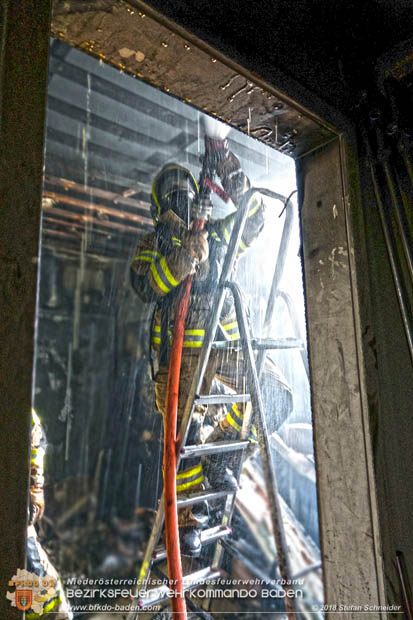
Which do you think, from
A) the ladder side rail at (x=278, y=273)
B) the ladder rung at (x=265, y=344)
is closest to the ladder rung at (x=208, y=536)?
the ladder side rail at (x=278, y=273)

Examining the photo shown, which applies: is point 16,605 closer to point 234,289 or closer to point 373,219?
point 373,219

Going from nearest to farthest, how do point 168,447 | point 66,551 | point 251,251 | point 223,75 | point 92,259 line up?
1. point 223,75
2. point 168,447
3. point 251,251
4. point 66,551
5. point 92,259

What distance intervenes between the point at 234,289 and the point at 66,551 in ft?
12.4

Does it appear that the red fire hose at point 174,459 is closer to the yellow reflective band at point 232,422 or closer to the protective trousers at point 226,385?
the protective trousers at point 226,385

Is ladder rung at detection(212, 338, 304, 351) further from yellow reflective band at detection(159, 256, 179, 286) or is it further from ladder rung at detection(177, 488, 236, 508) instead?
ladder rung at detection(177, 488, 236, 508)

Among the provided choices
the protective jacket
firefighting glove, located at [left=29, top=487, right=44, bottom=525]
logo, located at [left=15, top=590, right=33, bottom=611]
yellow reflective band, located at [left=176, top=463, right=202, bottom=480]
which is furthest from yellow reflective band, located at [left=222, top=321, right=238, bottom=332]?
logo, located at [left=15, top=590, right=33, bottom=611]

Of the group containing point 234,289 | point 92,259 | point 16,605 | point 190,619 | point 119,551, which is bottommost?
point 119,551

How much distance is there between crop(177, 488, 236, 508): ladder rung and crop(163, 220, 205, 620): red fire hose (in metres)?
0.10

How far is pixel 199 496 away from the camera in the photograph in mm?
2000

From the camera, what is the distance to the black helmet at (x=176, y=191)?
7.79ft

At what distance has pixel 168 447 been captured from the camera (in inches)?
75.7

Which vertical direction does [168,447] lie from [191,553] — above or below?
above

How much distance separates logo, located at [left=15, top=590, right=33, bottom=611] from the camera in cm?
58

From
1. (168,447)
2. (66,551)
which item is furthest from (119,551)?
(168,447)
